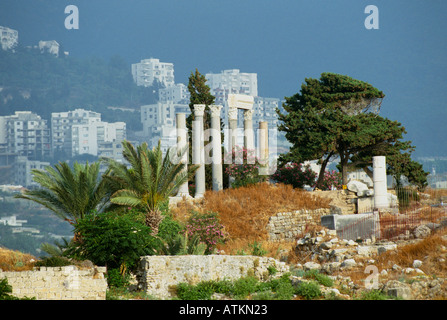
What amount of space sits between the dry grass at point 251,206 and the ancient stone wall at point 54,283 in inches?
432

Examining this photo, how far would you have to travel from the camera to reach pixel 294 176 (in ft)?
135

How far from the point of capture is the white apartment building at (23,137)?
568 feet

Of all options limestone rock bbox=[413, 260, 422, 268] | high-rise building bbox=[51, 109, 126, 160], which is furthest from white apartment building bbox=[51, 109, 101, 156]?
limestone rock bbox=[413, 260, 422, 268]

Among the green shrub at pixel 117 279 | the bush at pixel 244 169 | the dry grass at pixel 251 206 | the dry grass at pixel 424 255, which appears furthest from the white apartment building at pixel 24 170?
the dry grass at pixel 424 255

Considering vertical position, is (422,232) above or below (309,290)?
above

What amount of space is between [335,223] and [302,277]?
7.80m

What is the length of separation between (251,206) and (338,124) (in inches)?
343

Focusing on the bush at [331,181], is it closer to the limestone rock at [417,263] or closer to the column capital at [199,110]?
the column capital at [199,110]

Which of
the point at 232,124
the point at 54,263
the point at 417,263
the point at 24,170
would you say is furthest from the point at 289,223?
the point at 24,170

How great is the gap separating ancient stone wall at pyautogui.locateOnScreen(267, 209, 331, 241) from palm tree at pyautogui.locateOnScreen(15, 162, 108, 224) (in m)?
8.61

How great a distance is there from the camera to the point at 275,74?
7726 inches

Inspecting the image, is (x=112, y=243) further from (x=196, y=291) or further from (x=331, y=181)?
(x=331, y=181)
